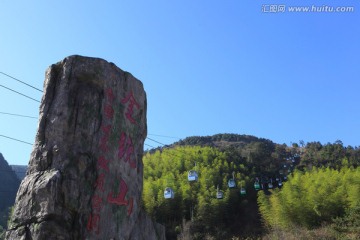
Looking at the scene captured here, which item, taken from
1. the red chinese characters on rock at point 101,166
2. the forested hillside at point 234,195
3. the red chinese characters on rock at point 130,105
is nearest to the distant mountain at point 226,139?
the forested hillside at point 234,195

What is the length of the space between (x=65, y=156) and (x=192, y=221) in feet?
58.0

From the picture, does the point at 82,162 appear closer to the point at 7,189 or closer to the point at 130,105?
the point at 130,105

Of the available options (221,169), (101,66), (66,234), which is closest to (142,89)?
(101,66)

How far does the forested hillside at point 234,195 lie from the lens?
17.0 m

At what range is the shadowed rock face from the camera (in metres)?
2.46

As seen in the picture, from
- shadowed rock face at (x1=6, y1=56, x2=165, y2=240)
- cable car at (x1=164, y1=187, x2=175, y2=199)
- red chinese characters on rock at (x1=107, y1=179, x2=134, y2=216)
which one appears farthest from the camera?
cable car at (x1=164, y1=187, x2=175, y2=199)

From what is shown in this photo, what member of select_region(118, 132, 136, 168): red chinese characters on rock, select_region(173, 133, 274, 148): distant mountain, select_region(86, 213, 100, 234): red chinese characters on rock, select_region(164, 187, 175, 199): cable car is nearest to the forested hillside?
select_region(164, 187, 175, 199): cable car

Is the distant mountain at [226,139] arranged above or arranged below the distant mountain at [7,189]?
above

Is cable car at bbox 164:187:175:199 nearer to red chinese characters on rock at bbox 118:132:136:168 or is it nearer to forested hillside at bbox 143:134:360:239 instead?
forested hillside at bbox 143:134:360:239

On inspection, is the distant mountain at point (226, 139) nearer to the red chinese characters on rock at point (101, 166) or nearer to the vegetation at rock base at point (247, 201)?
the vegetation at rock base at point (247, 201)

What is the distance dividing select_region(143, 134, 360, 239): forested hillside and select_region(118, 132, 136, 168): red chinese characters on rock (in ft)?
29.0

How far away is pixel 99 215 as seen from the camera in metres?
2.71

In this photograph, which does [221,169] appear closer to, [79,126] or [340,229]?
[340,229]

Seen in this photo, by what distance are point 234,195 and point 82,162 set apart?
21162mm
